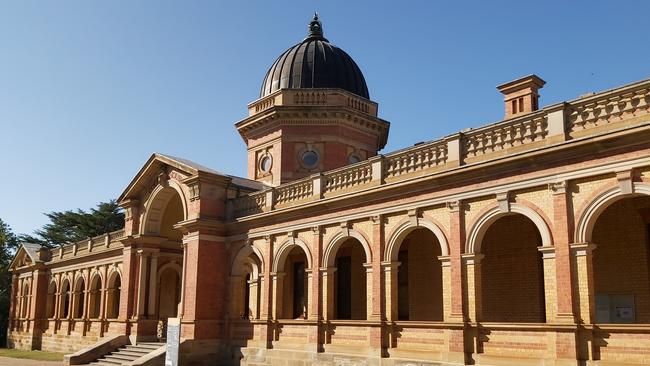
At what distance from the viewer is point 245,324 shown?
22281mm

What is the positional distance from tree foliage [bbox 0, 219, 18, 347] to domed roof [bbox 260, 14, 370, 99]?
32619 mm

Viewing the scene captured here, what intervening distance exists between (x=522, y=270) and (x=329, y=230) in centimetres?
606

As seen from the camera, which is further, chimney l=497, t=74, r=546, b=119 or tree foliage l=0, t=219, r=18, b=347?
tree foliage l=0, t=219, r=18, b=347

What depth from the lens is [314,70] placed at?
2934 cm

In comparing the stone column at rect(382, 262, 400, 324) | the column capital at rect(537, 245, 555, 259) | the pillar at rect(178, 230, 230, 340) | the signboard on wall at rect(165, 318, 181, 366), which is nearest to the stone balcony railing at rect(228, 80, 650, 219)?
the column capital at rect(537, 245, 555, 259)

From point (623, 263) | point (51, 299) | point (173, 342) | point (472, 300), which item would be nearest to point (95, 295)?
point (51, 299)

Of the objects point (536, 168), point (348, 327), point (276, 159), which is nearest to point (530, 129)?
point (536, 168)

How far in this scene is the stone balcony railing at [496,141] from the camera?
12453 mm

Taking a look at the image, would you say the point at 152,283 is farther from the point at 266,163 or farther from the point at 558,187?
the point at 558,187

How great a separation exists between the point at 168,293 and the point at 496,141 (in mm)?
22825

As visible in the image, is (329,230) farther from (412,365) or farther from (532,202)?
(532,202)

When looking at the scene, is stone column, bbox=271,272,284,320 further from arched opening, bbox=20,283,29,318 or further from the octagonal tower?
arched opening, bbox=20,283,29,318

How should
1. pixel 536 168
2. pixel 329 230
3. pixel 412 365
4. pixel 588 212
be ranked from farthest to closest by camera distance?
pixel 329 230 < pixel 412 365 < pixel 536 168 < pixel 588 212

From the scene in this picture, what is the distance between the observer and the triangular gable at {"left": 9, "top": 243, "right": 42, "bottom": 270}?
4369cm
